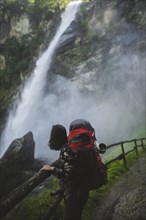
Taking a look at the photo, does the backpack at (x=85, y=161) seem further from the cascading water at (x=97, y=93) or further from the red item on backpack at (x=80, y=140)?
the cascading water at (x=97, y=93)

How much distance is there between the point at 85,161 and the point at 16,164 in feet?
42.9

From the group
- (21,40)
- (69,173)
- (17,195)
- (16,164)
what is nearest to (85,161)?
(69,173)

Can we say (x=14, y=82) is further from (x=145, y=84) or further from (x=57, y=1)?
(x=145, y=84)

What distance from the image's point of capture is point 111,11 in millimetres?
36844

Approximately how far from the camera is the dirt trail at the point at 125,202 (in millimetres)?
5284

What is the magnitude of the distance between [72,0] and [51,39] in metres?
12.3

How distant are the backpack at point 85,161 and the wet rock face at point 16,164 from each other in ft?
35.6

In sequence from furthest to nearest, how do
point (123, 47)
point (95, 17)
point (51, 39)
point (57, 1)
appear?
1. point (57, 1)
2. point (51, 39)
3. point (95, 17)
4. point (123, 47)

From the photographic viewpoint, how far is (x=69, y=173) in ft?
9.56

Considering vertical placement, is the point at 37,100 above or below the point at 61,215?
above

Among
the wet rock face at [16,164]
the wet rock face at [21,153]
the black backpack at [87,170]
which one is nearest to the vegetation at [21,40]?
the wet rock face at [21,153]

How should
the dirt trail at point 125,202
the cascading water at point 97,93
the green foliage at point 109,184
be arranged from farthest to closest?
the cascading water at point 97,93, the green foliage at point 109,184, the dirt trail at point 125,202

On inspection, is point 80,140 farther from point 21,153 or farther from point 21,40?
point 21,40

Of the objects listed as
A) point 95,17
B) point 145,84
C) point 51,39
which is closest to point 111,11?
point 95,17
